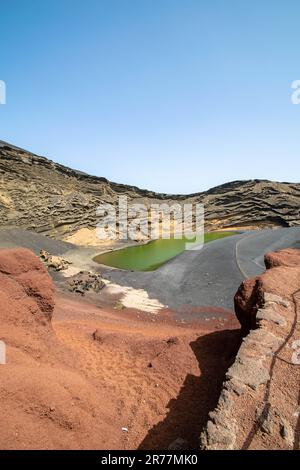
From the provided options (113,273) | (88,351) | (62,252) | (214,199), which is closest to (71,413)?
(88,351)

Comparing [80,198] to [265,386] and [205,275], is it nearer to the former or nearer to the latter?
[205,275]

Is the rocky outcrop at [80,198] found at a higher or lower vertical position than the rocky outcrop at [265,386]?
higher

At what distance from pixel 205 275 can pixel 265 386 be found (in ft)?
55.9

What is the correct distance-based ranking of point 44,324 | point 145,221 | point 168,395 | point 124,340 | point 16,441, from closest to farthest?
point 16,441 < point 168,395 < point 44,324 < point 124,340 < point 145,221

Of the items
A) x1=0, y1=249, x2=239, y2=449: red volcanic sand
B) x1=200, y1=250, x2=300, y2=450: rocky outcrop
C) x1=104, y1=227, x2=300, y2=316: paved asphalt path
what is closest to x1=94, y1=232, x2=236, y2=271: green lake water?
x1=104, y1=227, x2=300, y2=316: paved asphalt path

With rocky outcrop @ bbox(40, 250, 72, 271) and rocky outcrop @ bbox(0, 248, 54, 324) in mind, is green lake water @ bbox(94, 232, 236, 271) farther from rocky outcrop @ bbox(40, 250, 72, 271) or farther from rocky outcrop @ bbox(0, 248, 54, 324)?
rocky outcrop @ bbox(0, 248, 54, 324)

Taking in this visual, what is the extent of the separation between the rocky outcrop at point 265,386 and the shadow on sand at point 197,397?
163cm

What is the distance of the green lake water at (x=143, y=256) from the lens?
28.6 metres

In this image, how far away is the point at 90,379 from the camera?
25.7ft

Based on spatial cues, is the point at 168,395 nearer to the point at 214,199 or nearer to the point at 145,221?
the point at 145,221

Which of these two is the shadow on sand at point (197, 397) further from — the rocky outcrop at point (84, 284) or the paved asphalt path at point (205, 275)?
the rocky outcrop at point (84, 284)

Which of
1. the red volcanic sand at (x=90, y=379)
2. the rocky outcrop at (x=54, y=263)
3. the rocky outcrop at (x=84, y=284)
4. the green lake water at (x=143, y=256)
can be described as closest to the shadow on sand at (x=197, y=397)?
the red volcanic sand at (x=90, y=379)

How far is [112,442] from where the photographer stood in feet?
19.1

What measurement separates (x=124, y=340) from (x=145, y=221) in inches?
1530
